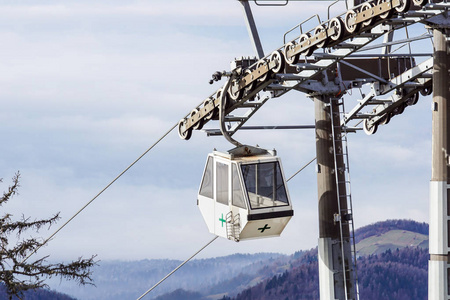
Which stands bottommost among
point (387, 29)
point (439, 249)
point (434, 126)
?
point (439, 249)

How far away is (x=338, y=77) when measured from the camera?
109 feet

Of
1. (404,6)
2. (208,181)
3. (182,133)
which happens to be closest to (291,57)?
(404,6)

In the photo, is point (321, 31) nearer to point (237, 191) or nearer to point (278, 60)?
point (278, 60)

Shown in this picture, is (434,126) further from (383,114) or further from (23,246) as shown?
(23,246)

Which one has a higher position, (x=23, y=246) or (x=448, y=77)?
(x=448, y=77)

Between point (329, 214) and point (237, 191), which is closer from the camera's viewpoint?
point (237, 191)

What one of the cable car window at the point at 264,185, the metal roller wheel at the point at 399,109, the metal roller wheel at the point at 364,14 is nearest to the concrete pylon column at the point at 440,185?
the metal roller wheel at the point at 364,14

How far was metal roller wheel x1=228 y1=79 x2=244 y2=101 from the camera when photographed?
30.5m

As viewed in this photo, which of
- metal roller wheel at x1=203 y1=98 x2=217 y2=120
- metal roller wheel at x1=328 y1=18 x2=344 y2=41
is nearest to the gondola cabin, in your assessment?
metal roller wheel at x1=203 y1=98 x2=217 y2=120

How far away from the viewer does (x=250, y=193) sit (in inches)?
1096

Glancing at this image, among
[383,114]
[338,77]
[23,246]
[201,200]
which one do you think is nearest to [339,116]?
[338,77]

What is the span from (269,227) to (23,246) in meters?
8.61

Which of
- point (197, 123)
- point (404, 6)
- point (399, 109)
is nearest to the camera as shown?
point (404, 6)

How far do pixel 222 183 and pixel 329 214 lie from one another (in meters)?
6.00
